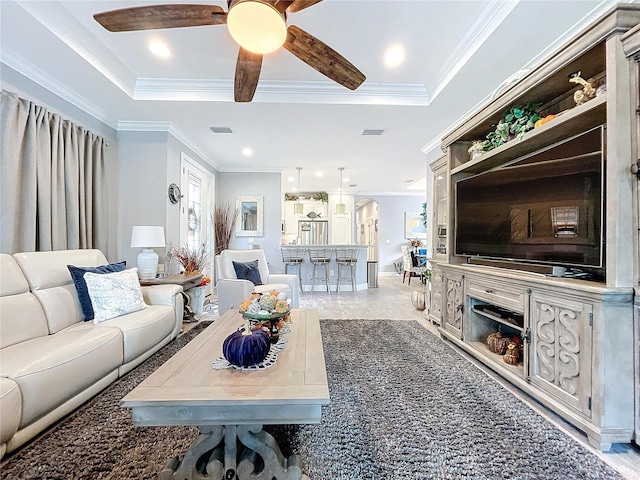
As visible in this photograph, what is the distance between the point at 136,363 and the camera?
8.07ft

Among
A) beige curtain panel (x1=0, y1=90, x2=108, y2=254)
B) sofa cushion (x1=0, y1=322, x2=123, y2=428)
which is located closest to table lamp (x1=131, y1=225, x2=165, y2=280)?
beige curtain panel (x1=0, y1=90, x2=108, y2=254)

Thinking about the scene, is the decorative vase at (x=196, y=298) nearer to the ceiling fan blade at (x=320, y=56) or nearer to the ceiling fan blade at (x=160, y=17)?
the ceiling fan blade at (x=160, y=17)

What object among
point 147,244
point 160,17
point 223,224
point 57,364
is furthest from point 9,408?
point 223,224

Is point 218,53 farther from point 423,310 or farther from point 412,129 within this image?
point 423,310

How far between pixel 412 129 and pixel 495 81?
53.6 inches

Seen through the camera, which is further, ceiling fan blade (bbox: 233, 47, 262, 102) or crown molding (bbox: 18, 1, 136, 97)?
crown molding (bbox: 18, 1, 136, 97)

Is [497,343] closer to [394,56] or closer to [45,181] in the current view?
[394,56]

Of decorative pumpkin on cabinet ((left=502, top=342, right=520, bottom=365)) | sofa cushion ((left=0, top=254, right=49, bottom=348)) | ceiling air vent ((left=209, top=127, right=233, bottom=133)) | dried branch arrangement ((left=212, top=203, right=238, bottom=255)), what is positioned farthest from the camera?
dried branch arrangement ((left=212, top=203, right=238, bottom=255))

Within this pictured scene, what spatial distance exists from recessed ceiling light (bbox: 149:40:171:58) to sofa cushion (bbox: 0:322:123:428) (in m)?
2.42

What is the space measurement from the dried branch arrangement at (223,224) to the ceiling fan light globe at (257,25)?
4965 millimetres

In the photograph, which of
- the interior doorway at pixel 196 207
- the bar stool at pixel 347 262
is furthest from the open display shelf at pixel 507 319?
the interior doorway at pixel 196 207

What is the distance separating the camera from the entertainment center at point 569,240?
5.11 feet

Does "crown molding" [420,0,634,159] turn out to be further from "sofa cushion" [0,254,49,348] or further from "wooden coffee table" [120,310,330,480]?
"sofa cushion" [0,254,49,348]

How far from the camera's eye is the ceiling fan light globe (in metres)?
1.59
